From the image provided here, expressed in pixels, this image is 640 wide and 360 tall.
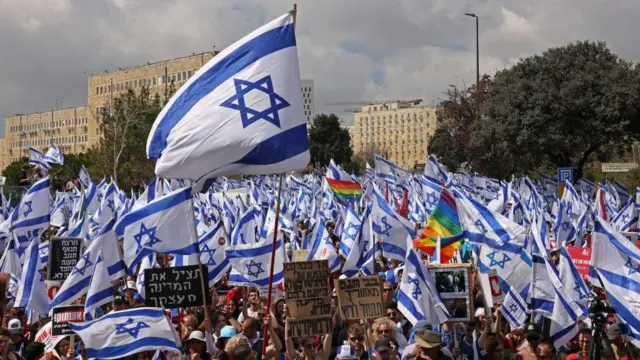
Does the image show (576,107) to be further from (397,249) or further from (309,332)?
(309,332)

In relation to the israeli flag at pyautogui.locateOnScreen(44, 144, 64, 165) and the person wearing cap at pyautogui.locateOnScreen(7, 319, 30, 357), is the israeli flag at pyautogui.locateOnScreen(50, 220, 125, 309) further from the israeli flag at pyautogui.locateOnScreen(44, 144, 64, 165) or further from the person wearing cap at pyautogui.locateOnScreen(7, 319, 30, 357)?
the israeli flag at pyautogui.locateOnScreen(44, 144, 64, 165)

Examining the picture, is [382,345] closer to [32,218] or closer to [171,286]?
[171,286]

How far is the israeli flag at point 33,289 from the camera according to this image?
12.4 meters

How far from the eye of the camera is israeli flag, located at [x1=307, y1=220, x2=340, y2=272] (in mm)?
14984

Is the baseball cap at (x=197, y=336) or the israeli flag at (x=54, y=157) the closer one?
the baseball cap at (x=197, y=336)

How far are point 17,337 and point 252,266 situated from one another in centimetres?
349

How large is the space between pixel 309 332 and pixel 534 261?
310 centimetres

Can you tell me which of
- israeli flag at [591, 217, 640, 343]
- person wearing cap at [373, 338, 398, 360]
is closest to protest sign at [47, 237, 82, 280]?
person wearing cap at [373, 338, 398, 360]

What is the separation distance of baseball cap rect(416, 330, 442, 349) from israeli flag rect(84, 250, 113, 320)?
4643 mm

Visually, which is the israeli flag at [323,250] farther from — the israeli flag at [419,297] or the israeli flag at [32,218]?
the israeli flag at [419,297]

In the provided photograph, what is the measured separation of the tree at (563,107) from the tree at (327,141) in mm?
49251

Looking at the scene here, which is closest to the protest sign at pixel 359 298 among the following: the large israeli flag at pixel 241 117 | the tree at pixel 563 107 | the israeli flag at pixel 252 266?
the large israeli flag at pixel 241 117

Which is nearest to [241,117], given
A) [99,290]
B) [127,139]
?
[99,290]

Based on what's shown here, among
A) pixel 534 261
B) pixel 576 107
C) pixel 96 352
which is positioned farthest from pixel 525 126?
pixel 96 352
